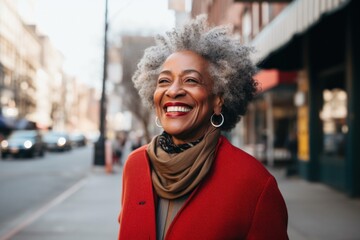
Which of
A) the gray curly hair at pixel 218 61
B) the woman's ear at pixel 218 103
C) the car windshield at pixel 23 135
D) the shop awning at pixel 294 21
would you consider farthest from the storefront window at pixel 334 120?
the car windshield at pixel 23 135

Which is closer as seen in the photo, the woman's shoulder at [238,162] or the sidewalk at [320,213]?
the woman's shoulder at [238,162]

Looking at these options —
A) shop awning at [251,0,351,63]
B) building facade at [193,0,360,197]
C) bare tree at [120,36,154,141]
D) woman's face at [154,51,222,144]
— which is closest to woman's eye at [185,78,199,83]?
woman's face at [154,51,222,144]

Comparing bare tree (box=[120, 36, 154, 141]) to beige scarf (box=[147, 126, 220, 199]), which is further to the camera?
bare tree (box=[120, 36, 154, 141])

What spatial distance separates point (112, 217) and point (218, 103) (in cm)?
618

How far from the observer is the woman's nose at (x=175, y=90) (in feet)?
7.24

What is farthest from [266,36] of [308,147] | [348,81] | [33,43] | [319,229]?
[33,43]

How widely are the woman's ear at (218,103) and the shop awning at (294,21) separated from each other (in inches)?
180

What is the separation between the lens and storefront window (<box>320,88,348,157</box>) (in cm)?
1159

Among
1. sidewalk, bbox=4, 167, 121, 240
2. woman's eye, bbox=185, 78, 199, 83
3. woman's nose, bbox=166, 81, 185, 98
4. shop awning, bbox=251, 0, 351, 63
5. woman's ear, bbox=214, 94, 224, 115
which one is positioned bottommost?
sidewalk, bbox=4, 167, 121, 240

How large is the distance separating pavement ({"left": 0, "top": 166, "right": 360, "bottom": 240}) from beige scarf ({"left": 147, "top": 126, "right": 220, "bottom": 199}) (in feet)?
15.0

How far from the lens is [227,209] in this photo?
203cm

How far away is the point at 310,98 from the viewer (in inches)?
541

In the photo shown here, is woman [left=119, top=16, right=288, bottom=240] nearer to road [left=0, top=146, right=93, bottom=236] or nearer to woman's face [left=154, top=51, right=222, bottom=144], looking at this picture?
woman's face [left=154, top=51, right=222, bottom=144]

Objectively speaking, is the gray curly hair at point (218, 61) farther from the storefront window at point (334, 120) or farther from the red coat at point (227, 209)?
the storefront window at point (334, 120)
